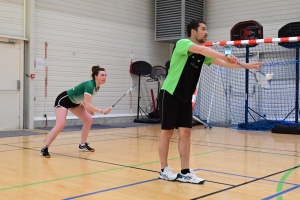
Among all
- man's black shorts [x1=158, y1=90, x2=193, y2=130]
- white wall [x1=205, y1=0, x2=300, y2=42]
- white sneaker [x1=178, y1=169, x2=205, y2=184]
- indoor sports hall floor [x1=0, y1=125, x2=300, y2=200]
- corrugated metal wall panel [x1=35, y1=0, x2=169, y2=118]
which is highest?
white wall [x1=205, y1=0, x2=300, y2=42]

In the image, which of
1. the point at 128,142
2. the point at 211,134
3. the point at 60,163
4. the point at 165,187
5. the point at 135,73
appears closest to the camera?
the point at 165,187

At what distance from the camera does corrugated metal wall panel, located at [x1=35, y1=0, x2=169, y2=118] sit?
10305 mm

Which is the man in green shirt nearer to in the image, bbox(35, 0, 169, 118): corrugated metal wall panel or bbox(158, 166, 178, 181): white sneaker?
bbox(158, 166, 178, 181): white sneaker

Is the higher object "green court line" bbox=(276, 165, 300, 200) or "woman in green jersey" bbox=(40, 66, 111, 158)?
"woman in green jersey" bbox=(40, 66, 111, 158)

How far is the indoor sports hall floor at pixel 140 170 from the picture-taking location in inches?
143

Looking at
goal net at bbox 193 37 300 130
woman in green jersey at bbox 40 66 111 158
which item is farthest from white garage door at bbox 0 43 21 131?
goal net at bbox 193 37 300 130

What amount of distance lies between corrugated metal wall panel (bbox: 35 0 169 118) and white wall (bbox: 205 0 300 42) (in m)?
1.91

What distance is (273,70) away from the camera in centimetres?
1095

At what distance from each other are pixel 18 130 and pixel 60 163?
478 centimetres

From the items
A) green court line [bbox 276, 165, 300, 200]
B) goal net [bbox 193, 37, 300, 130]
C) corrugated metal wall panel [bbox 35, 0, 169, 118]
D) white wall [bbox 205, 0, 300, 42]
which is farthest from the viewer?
white wall [bbox 205, 0, 300, 42]

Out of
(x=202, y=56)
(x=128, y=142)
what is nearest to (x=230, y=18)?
(x=128, y=142)

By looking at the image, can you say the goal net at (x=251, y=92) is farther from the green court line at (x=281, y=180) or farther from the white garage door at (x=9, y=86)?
the green court line at (x=281, y=180)

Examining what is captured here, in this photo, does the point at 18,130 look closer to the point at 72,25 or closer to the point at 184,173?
the point at 72,25

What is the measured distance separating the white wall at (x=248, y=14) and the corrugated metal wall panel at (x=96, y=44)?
1913 mm
